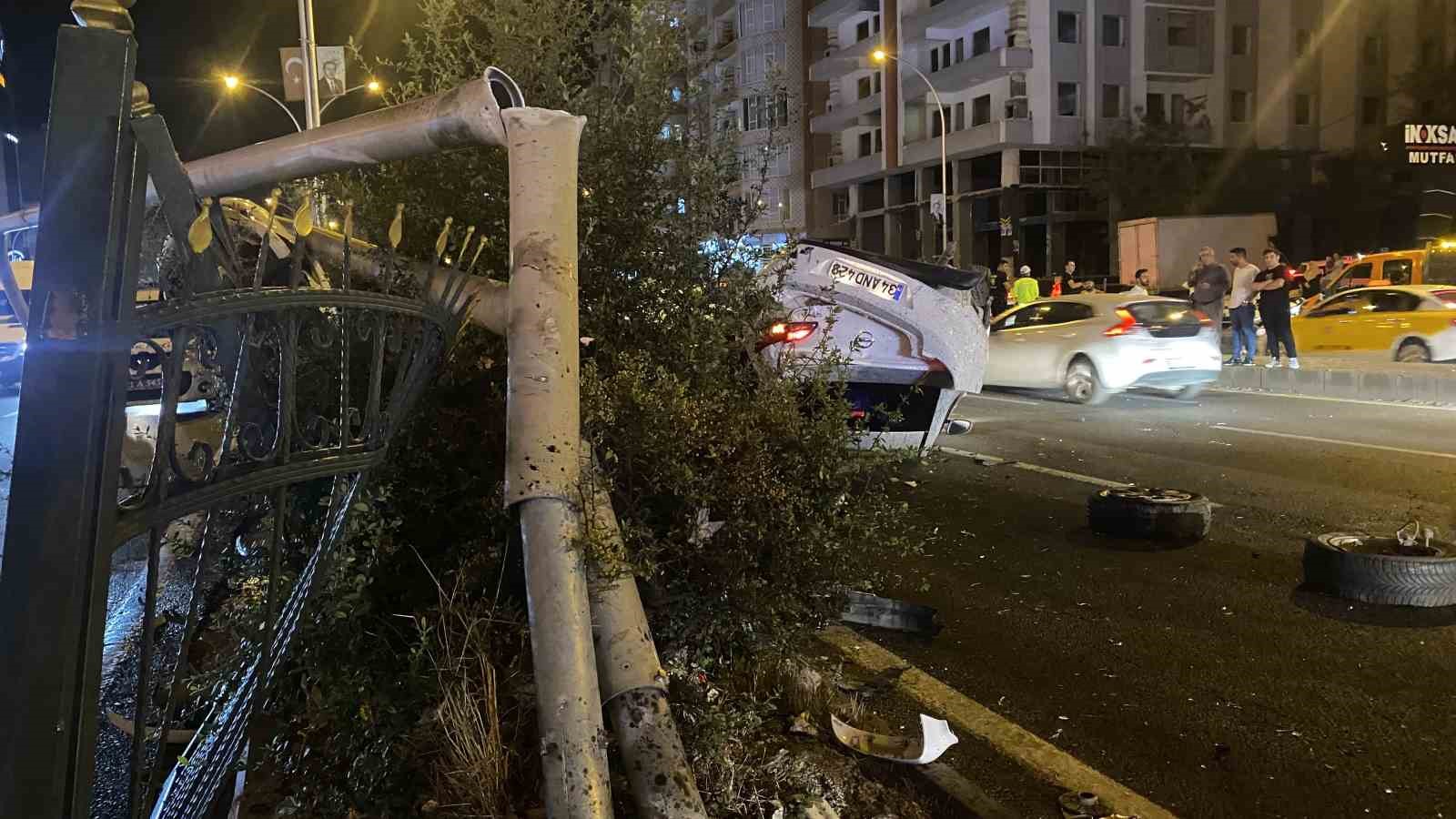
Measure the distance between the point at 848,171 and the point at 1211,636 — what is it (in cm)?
4978

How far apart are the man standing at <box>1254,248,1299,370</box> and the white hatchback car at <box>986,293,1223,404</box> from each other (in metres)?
1.19

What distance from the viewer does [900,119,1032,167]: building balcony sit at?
1651 inches

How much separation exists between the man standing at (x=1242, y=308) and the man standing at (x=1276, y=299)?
22 cm

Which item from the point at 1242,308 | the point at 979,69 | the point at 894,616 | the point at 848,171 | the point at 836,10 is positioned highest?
the point at 836,10

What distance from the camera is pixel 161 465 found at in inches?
80.0

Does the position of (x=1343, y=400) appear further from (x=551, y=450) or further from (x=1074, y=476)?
(x=551, y=450)

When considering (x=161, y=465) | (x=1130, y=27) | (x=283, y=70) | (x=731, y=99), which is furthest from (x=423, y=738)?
(x=1130, y=27)

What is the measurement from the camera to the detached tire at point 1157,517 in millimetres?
7059

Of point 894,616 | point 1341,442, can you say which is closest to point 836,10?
point 1341,442

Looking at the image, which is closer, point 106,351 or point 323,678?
point 106,351

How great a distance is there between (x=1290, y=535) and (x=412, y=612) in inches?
225

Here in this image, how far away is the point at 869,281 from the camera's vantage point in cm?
732

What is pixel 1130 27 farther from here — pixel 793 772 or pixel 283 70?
pixel 793 772

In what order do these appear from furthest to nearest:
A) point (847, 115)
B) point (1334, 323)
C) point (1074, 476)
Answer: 1. point (847, 115)
2. point (1334, 323)
3. point (1074, 476)
